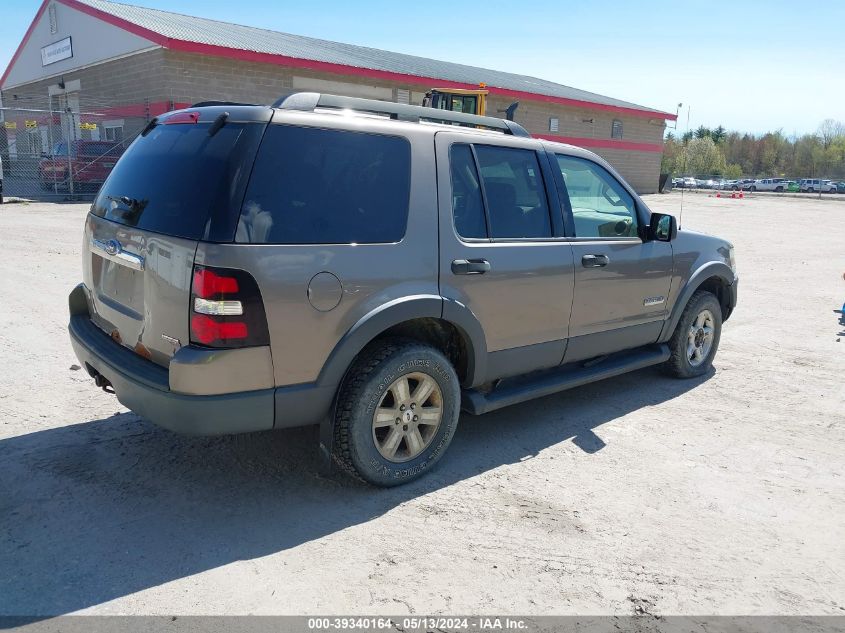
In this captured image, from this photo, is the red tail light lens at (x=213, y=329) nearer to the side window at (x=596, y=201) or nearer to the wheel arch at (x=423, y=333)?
the wheel arch at (x=423, y=333)

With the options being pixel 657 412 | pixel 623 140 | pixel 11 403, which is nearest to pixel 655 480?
pixel 657 412

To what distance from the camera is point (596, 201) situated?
16.0 ft

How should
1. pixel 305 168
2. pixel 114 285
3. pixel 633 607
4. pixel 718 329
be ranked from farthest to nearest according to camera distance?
pixel 718 329 → pixel 114 285 → pixel 305 168 → pixel 633 607

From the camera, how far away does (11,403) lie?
4.57 m

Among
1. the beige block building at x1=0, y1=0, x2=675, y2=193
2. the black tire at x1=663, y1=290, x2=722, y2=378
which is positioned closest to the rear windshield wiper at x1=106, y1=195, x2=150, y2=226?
the black tire at x1=663, y1=290, x2=722, y2=378

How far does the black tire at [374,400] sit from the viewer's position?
340 centimetres

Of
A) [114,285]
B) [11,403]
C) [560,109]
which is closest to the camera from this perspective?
[114,285]

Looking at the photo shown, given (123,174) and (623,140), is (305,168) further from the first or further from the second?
(623,140)

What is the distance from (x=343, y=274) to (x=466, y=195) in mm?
1035

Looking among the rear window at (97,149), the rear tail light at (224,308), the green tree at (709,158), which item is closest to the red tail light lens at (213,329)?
the rear tail light at (224,308)

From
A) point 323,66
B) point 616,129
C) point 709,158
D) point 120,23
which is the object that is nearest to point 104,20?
point 120,23

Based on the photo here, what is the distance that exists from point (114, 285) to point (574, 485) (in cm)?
275

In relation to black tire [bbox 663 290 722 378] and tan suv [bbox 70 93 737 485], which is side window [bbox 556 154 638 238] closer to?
tan suv [bbox 70 93 737 485]

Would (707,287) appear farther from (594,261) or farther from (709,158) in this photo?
(709,158)
